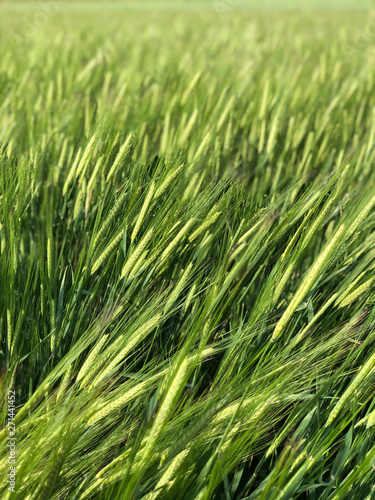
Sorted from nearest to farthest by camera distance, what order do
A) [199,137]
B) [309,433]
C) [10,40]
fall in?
[309,433] → [199,137] → [10,40]

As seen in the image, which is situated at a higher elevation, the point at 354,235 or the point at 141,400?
the point at 354,235

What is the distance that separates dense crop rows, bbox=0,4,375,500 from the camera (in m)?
0.47

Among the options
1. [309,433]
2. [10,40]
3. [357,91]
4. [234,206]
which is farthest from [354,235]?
[10,40]

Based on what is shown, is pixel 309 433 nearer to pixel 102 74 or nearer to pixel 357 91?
pixel 357 91

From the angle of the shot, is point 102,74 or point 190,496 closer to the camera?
point 190,496

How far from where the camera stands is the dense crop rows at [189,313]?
0.47 metres

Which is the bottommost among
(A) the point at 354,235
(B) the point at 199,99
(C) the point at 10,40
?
(A) the point at 354,235

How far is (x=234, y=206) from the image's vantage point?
0.73m

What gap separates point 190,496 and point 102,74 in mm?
1714

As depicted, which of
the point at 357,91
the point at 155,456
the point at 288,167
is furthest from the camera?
the point at 357,91

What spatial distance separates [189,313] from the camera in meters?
0.71

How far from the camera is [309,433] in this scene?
1.84 ft

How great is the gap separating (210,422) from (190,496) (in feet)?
0.24

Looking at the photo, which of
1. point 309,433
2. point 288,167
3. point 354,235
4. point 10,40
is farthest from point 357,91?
point 10,40
